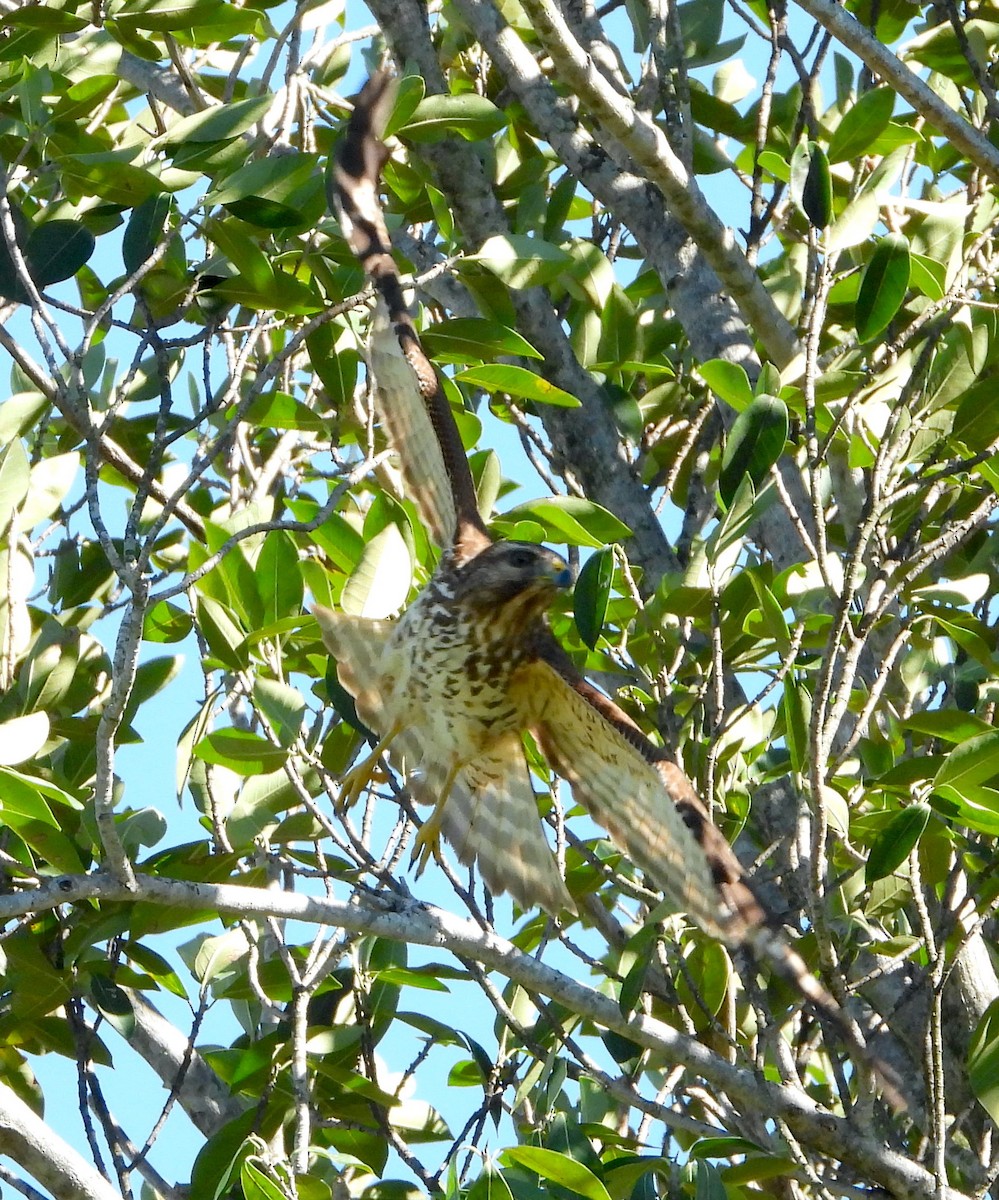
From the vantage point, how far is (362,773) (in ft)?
13.8

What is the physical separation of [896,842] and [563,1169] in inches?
34.2

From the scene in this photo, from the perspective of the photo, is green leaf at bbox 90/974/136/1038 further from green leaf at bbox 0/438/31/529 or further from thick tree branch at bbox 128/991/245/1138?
green leaf at bbox 0/438/31/529

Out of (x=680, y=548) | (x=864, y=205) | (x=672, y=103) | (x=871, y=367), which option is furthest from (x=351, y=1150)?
(x=672, y=103)

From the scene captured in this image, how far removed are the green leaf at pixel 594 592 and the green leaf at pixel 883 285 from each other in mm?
682

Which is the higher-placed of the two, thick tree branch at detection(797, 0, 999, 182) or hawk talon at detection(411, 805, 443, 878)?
thick tree branch at detection(797, 0, 999, 182)

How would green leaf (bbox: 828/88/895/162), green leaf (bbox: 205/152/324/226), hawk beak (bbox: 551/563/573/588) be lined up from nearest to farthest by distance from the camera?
green leaf (bbox: 205/152/324/226) → green leaf (bbox: 828/88/895/162) → hawk beak (bbox: 551/563/573/588)

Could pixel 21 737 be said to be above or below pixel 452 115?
below

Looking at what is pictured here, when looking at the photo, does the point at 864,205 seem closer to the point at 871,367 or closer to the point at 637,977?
the point at 871,367

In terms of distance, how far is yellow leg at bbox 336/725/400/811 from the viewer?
3973 mm

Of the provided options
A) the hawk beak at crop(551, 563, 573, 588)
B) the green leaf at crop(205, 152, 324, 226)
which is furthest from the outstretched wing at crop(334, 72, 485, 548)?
the green leaf at crop(205, 152, 324, 226)

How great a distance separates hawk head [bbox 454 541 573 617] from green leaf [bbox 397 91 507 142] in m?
1.08

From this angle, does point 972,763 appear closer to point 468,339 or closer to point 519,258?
point 519,258

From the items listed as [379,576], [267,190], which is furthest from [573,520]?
[267,190]

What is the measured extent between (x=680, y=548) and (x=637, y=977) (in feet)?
5.47
